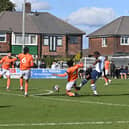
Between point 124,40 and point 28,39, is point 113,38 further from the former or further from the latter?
point 28,39

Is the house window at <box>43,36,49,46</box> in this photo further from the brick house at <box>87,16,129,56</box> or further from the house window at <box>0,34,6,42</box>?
the brick house at <box>87,16,129,56</box>

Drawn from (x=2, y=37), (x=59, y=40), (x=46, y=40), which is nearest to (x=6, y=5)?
(x=46, y=40)

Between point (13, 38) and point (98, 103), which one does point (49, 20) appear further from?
point (98, 103)

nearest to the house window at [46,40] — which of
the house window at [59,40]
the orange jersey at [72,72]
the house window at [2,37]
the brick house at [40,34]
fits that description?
the brick house at [40,34]

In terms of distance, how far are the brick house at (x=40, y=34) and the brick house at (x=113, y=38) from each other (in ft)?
12.5

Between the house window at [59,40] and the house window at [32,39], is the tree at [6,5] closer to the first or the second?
the house window at [32,39]

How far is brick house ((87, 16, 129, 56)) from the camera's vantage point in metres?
79.8

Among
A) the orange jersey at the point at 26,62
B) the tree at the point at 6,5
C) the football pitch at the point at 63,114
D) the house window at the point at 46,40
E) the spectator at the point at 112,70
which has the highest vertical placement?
the tree at the point at 6,5

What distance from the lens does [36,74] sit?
45344mm

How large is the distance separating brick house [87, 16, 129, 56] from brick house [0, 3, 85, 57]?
3811mm

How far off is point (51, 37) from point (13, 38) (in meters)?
6.16

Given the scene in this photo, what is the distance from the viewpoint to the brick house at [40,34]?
75.8 m

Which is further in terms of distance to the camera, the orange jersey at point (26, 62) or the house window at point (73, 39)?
the house window at point (73, 39)

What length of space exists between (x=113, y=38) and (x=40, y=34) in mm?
11646
